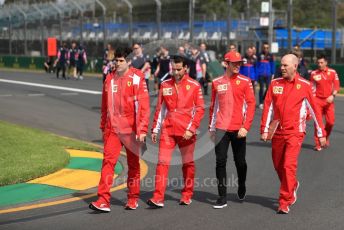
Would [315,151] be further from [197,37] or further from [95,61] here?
[95,61]

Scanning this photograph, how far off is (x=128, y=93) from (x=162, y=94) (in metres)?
0.45

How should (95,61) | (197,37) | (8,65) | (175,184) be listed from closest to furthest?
(175,184) → (197,37) → (95,61) → (8,65)

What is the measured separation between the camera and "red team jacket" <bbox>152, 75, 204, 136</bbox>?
778 cm

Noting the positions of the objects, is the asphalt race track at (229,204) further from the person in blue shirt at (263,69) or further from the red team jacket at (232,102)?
the person in blue shirt at (263,69)

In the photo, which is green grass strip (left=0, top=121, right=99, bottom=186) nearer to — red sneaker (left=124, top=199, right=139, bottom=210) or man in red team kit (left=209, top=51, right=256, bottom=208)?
red sneaker (left=124, top=199, right=139, bottom=210)

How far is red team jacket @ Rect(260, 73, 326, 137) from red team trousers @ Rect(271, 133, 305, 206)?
0.28ft

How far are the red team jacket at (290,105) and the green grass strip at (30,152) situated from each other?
340 cm

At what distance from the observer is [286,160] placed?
753 cm

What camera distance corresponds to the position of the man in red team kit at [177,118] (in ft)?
25.4

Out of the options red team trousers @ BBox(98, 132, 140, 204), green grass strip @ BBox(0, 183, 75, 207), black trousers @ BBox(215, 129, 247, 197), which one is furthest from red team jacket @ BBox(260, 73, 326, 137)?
green grass strip @ BBox(0, 183, 75, 207)

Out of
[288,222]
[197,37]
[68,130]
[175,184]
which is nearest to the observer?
[288,222]

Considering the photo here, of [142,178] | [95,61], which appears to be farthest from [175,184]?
[95,61]

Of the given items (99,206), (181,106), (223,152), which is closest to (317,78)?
(223,152)

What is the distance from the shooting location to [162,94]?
7.86 meters
